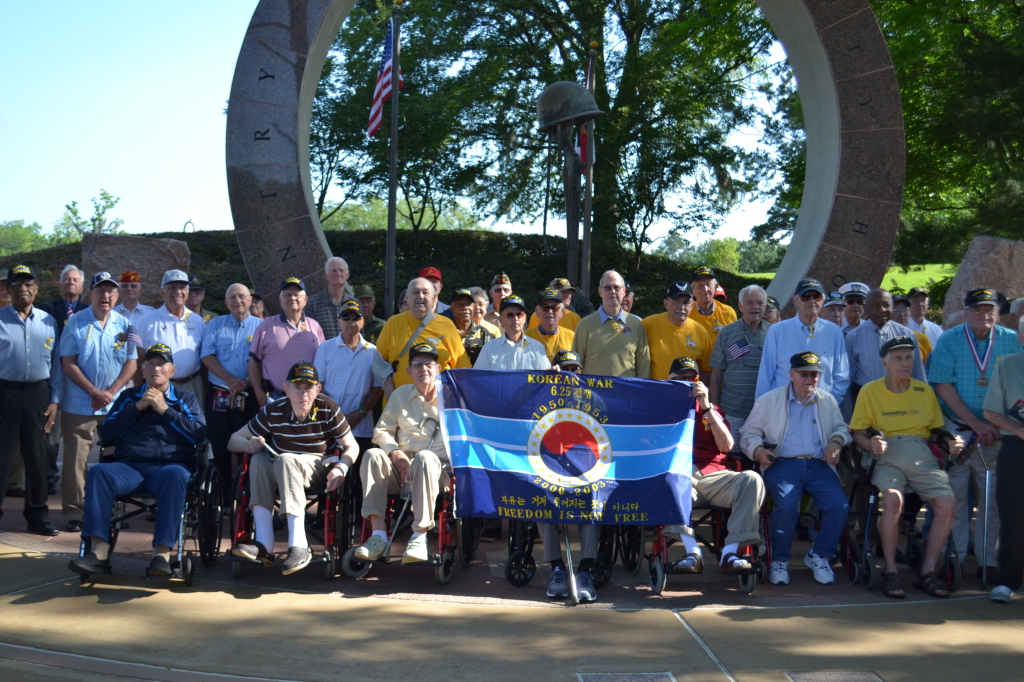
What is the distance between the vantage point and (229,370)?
7008mm

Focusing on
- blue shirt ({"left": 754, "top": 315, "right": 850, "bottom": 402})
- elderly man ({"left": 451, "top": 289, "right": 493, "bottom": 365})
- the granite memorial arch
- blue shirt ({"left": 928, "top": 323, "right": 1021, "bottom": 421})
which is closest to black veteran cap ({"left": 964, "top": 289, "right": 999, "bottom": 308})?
blue shirt ({"left": 928, "top": 323, "right": 1021, "bottom": 421})

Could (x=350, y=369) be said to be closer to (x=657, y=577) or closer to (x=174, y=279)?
(x=174, y=279)

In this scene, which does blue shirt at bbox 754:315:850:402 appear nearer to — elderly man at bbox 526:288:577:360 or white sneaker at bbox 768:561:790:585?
white sneaker at bbox 768:561:790:585

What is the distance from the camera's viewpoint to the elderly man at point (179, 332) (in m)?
6.97

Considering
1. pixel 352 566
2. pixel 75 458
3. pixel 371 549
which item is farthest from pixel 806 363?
pixel 75 458

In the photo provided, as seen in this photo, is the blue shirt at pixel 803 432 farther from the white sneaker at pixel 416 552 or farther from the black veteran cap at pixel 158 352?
the black veteran cap at pixel 158 352

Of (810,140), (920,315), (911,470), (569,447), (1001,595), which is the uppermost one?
(810,140)

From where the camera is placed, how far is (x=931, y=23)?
14.9 meters

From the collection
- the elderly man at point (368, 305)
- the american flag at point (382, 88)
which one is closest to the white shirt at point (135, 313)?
the elderly man at point (368, 305)

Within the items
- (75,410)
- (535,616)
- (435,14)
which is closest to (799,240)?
(535,616)

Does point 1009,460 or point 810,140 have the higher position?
point 810,140

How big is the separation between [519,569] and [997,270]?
25.5ft

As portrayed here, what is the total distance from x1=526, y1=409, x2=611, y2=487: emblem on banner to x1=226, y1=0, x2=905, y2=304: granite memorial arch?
15.4ft

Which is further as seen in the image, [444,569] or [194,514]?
[194,514]
